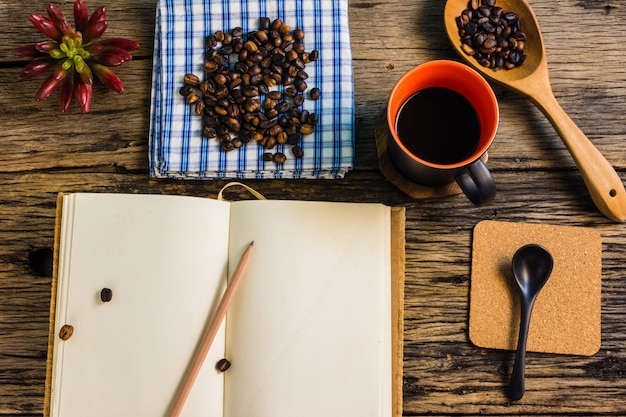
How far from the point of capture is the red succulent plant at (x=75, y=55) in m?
0.92

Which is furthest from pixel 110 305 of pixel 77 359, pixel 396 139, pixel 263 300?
pixel 396 139

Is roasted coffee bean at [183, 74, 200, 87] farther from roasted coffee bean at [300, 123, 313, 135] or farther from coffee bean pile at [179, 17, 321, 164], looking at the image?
roasted coffee bean at [300, 123, 313, 135]

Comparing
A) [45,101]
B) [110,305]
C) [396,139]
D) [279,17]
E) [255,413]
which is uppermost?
[279,17]

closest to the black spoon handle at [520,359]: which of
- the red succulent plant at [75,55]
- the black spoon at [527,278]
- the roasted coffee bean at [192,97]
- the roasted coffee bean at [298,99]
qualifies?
the black spoon at [527,278]

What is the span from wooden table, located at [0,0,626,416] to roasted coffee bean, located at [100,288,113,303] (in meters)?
0.16

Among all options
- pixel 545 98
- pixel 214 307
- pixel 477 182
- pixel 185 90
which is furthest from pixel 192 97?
pixel 545 98

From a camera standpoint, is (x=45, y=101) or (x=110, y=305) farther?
(x=45, y=101)

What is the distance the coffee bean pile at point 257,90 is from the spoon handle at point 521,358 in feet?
1.45

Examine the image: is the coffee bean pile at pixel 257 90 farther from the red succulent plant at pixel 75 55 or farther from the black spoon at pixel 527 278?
the black spoon at pixel 527 278

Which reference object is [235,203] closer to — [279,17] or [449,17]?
[279,17]

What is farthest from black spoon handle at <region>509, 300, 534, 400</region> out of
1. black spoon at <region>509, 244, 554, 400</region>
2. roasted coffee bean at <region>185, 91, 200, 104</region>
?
roasted coffee bean at <region>185, 91, 200, 104</region>

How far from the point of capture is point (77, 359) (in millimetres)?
890

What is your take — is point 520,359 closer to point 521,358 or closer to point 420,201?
point 521,358

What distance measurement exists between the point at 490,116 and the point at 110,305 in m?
0.63
